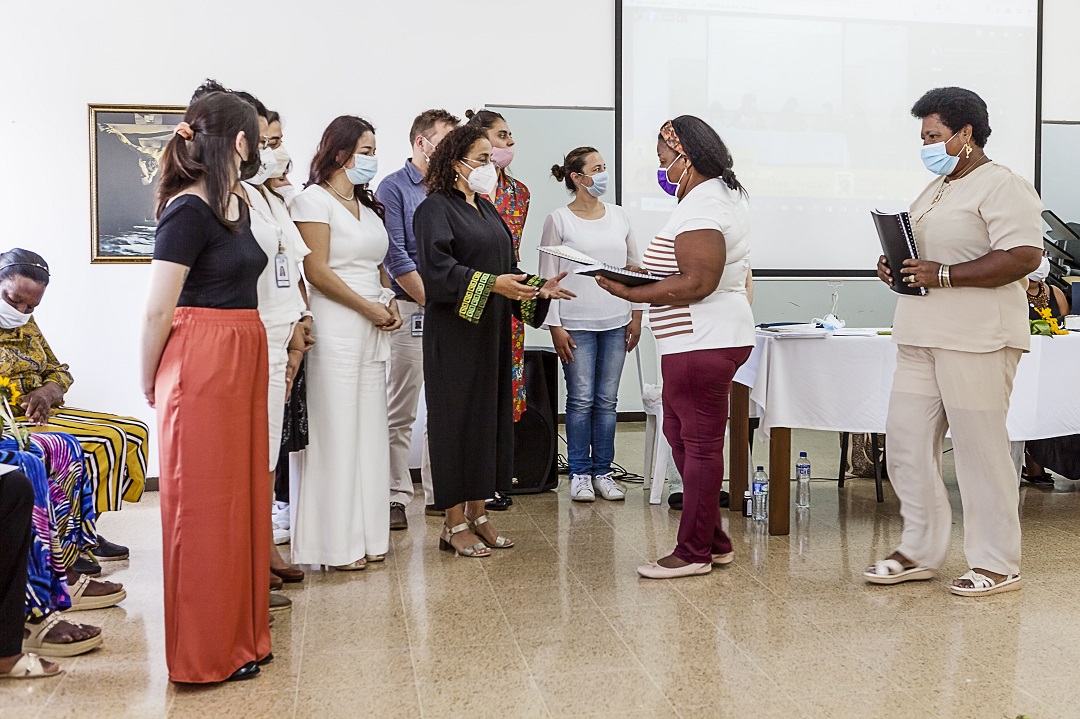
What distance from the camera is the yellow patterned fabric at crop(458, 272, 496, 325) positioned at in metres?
3.55

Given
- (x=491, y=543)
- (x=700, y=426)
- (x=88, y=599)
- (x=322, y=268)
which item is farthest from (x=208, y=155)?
(x=491, y=543)

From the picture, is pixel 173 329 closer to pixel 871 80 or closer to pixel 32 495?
pixel 32 495

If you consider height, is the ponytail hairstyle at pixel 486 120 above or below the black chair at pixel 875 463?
above

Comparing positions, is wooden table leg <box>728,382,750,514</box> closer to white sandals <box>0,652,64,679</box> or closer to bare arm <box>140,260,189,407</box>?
bare arm <box>140,260,189,407</box>

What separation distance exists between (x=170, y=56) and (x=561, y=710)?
4.36m

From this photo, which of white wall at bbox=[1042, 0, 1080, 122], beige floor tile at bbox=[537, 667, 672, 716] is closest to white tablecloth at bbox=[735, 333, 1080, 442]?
beige floor tile at bbox=[537, 667, 672, 716]

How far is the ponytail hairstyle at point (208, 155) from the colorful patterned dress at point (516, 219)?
7.39ft

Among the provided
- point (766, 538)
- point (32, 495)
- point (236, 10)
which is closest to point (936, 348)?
point (766, 538)

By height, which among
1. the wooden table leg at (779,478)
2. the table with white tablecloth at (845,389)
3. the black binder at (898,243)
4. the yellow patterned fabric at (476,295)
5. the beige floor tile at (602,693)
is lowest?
the beige floor tile at (602,693)

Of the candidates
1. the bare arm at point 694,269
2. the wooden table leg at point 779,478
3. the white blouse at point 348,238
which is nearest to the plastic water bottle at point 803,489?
the wooden table leg at point 779,478

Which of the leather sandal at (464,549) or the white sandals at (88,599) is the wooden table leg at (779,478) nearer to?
the leather sandal at (464,549)

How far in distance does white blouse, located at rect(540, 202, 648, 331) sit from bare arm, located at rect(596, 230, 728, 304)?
1460 mm

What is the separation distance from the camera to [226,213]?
249cm

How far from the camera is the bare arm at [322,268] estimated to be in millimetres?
3469
